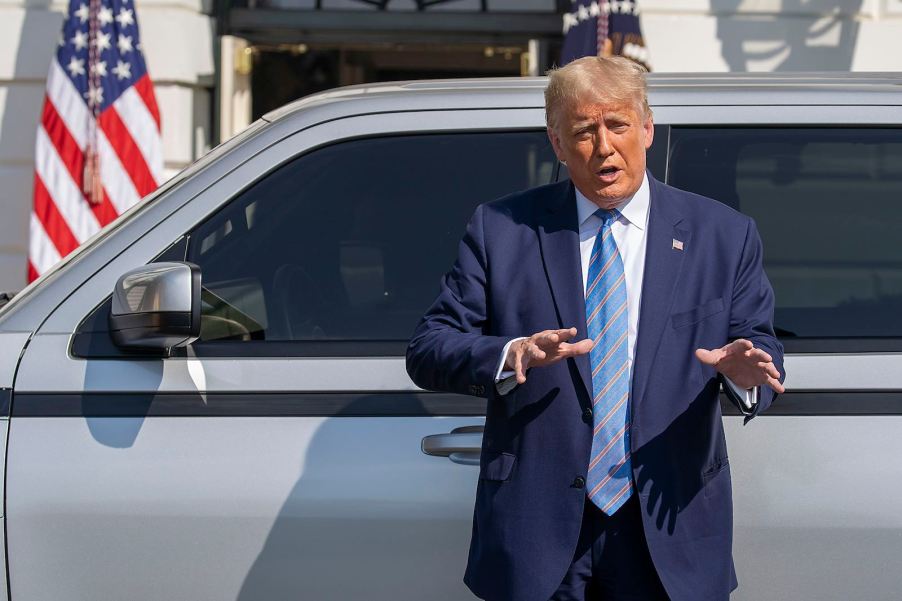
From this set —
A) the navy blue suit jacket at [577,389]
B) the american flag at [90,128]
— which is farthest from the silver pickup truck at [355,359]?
the american flag at [90,128]

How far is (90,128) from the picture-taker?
273 inches

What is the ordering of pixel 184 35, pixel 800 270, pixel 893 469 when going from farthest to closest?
1. pixel 184 35
2. pixel 800 270
3. pixel 893 469

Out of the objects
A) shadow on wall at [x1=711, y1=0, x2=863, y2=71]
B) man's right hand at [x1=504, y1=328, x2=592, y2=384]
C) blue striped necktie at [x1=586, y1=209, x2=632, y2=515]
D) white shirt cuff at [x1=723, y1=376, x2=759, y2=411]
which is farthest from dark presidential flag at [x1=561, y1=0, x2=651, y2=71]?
man's right hand at [x1=504, y1=328, x2=592, y2=384]

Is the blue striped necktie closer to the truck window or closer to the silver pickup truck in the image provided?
the silver pickup truck

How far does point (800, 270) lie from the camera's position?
8.32 ft

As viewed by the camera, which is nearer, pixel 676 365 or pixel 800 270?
pixel 676 365

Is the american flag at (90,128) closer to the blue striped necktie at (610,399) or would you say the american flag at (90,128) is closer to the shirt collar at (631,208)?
the shirt collar at (631,208)

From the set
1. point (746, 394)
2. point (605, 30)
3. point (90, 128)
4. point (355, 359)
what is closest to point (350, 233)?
point (355, 359)

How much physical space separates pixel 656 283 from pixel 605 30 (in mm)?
5077

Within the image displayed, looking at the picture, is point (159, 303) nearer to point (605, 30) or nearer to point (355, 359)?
point (355, 359)

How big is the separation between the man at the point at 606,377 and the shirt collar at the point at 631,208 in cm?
1

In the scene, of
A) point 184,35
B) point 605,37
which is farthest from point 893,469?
point 184,35

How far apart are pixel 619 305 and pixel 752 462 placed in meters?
0.56

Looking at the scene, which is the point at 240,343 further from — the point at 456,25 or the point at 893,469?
the point at 456,25
